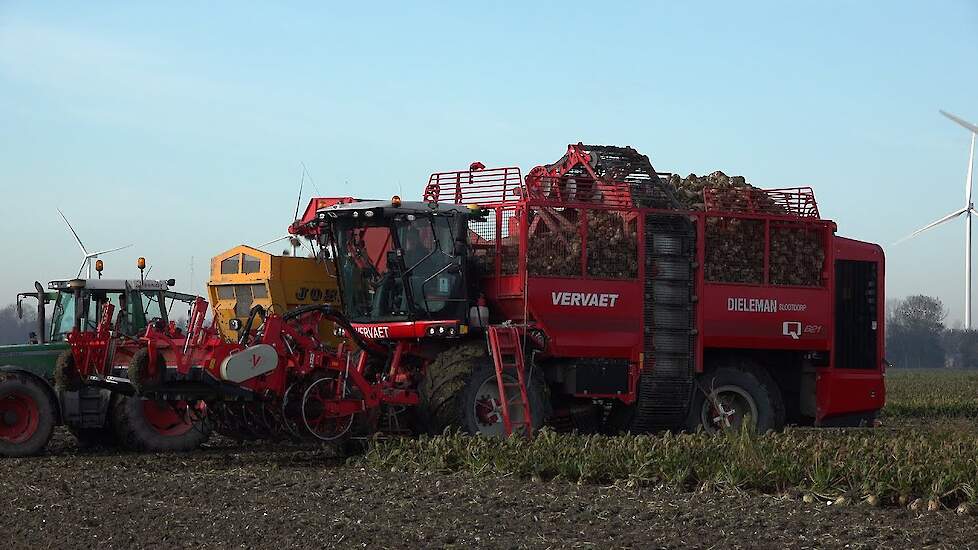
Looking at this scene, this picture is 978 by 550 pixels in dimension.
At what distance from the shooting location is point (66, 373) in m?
14.9

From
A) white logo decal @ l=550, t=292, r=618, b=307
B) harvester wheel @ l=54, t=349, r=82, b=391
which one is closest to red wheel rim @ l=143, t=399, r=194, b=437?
harvester wheel @ l=54, t=349, r=82, b=391

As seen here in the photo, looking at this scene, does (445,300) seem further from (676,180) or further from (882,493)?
(882,493)

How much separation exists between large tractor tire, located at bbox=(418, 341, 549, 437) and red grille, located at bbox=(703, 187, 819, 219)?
3530 mm

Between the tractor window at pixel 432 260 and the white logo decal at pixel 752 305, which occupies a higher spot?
the tractor window at pixel 432 260

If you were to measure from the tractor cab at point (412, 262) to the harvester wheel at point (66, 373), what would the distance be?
3.29m

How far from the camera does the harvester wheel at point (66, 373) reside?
14.9 meters

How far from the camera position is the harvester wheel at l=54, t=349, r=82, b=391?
48.8 ft

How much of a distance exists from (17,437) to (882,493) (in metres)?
9.67

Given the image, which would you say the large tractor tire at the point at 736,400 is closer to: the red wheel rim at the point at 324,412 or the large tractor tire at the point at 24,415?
the red wheel rim at the point at 324,412

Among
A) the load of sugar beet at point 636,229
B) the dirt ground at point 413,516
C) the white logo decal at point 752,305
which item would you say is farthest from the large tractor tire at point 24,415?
the white logo decal at point 752,305

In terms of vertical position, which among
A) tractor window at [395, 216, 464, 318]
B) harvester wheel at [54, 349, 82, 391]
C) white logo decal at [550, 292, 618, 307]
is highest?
tractor window at [395, 216, 464, 318]

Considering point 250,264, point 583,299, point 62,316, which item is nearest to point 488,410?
point 583,299

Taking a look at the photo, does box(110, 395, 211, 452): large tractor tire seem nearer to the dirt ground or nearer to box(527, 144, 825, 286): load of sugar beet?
the dirt ground

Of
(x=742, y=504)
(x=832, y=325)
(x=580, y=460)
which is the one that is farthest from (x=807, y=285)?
(x=742, y=504)
